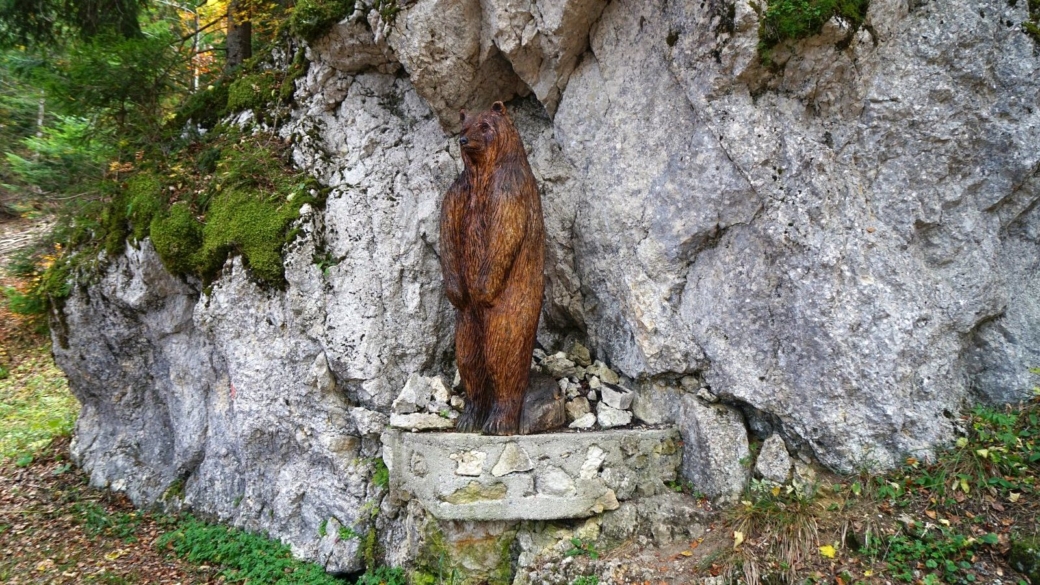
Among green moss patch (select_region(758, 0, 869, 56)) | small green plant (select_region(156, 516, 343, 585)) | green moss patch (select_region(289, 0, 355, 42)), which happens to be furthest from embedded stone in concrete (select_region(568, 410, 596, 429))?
green moss patch (select_region(289, 0, 355, 42))

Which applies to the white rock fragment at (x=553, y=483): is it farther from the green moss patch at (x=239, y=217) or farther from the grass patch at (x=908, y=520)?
the green moss patch at (x=239, y=217)

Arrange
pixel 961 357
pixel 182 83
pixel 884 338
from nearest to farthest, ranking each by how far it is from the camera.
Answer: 1. pixel 884 338
2. pixel 961 357
3. pixel 182 83

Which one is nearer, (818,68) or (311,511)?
(818,68)

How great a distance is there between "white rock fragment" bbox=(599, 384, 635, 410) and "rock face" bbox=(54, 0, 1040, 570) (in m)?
0.10

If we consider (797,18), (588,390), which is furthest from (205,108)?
(797,18)

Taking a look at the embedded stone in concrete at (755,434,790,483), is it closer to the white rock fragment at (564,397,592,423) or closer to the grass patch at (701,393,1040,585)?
the grass patch at (701,393,1040,585)

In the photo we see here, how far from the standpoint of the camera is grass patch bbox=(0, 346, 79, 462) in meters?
6.96

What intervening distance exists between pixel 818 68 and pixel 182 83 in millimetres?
6140

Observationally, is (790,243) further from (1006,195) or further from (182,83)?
(182,83)

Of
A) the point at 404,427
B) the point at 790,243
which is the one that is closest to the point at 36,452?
the point at 404,427

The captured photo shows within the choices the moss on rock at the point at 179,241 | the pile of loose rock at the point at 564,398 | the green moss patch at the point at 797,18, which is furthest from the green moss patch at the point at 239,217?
the green moss patch at the point at 797,18

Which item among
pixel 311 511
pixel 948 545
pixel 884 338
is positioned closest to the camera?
pixel 948 545

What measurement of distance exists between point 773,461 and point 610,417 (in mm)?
1057

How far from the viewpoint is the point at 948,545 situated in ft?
10.6
